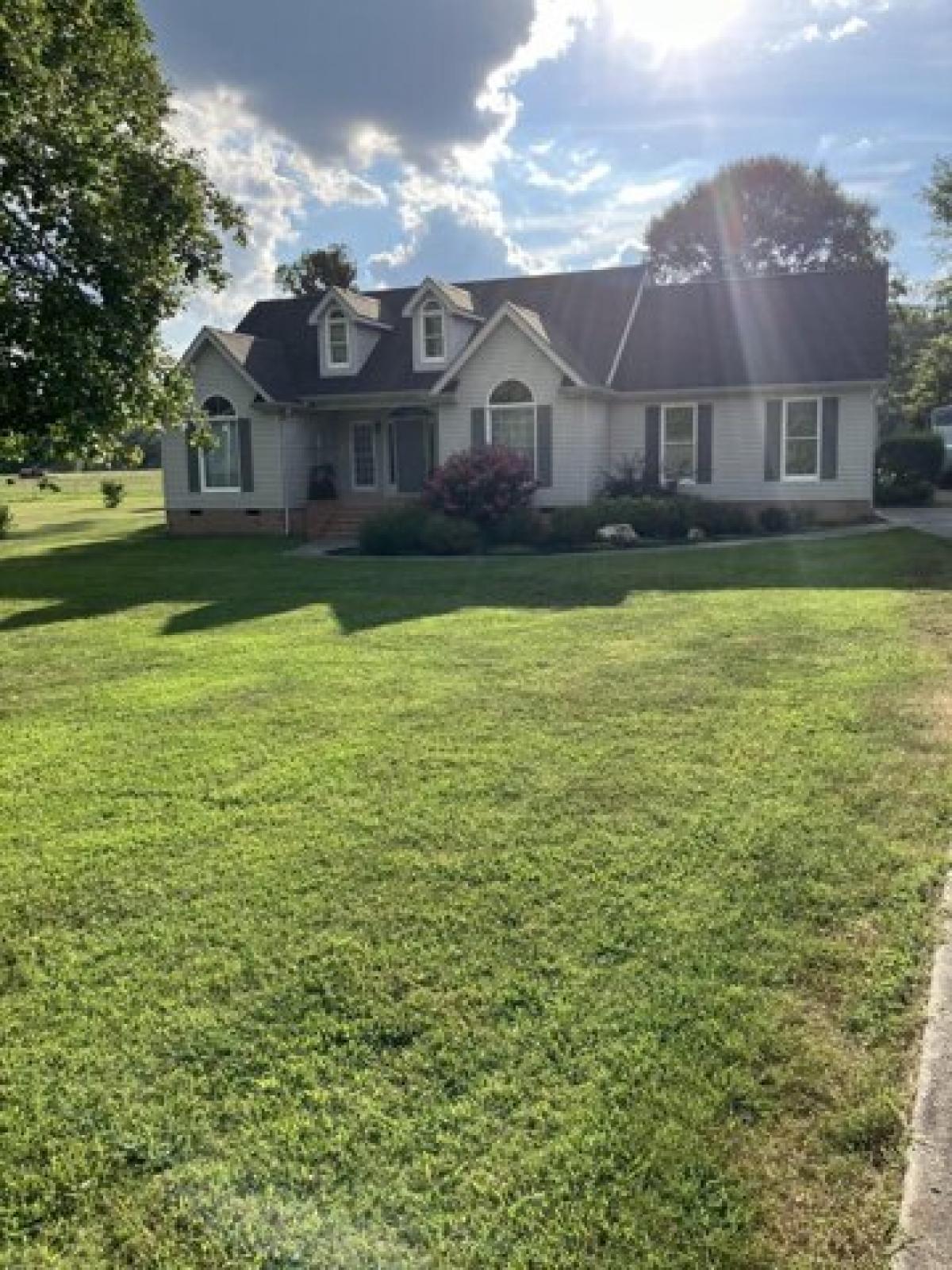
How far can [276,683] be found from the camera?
8.00 meters

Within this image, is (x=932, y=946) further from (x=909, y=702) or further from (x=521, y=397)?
(x=521, y=397)

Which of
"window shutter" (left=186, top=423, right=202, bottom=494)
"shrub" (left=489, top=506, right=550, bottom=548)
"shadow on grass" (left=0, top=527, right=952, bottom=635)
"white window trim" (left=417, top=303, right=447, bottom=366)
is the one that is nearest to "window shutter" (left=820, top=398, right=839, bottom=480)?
"shadow on grass" (left=0, top=527, right=952, bottom=635)

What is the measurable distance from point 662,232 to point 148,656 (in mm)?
46476

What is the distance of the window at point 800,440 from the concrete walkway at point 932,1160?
1968 centimetres

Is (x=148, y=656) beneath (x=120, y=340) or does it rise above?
beneath

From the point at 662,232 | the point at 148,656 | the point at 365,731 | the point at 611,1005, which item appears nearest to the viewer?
the point at 611,1005

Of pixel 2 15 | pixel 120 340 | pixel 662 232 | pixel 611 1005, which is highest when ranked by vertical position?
pixel 662 232

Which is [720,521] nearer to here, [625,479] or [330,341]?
[625,479]

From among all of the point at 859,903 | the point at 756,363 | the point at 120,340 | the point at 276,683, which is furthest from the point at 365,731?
the point at 756,363

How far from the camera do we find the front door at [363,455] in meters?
25.4

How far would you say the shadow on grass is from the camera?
12.2m

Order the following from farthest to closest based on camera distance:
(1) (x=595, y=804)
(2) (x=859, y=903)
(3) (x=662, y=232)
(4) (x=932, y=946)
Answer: (3) (x=662, y=232) → (1) (x=595, y=804) → (2) (x=859, y=903) → (4) (x=932, y=946)

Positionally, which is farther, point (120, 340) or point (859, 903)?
point (120, 340)

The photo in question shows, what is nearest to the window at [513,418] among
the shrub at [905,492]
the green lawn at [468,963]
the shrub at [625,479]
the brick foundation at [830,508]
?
the shrub at [625,479]
